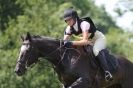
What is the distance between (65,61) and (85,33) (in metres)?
0.73

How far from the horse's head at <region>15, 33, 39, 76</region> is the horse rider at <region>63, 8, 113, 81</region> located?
75cm

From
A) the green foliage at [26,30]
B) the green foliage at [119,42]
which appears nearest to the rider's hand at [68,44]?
the green foliage at [26,30]

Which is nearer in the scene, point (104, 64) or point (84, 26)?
point (84, 26)

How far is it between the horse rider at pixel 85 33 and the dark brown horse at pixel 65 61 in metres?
0.13

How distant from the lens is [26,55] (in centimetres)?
1297

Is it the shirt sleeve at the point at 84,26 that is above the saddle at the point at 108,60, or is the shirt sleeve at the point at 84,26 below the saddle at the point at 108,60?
above

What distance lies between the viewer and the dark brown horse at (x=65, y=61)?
1302 centimetres

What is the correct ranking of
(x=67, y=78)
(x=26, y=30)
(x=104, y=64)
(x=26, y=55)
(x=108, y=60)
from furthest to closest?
(x=26, y=30), (x=108, y=60), (x=104, y=64), (x=67, y=78), (x=26, y=55)

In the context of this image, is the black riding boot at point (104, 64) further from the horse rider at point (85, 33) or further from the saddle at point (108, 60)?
the saddle at point (108, 60)

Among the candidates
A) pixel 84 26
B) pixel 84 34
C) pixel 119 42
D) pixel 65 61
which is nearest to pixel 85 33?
pixel 84 34

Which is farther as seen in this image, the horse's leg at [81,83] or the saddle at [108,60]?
the saddle at [108,60]

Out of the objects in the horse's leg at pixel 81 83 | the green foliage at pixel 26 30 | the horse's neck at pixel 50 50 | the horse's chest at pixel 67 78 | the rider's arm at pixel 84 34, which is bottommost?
the green foliage at pixel 26 30

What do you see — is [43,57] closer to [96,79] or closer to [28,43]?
[28,43]

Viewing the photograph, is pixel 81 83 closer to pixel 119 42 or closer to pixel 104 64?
pixel 104 64
